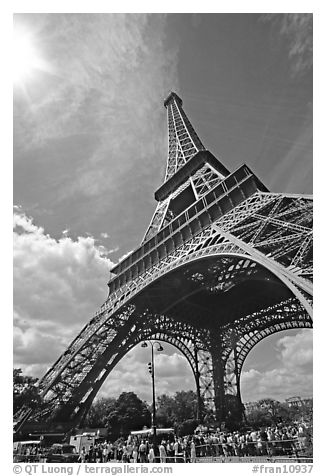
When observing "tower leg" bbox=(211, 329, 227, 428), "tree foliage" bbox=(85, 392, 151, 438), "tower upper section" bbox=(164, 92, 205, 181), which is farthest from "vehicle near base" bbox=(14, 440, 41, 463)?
"tower upper section" bbox=(164, 92, 205, 181)

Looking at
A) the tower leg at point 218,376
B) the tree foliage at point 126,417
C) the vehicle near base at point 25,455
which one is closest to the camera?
the vehicle near base at point 25,455

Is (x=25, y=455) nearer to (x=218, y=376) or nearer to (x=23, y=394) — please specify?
(x=23, y=394)

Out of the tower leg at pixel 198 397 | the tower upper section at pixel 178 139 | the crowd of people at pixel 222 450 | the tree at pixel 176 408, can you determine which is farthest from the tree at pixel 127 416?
the tower upper section at pixel 178 139

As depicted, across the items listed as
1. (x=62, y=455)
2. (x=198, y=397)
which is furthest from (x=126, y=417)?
(x=62, y=455)

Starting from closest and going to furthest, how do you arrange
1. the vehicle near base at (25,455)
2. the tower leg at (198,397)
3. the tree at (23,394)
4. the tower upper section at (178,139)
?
the vehicle near base at (25,455) → the tree at (23,394) → the tower leg at (198,397) → the tower upper section at (178,139)

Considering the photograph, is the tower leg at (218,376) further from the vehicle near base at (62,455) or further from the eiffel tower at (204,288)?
the vehicle near base at (62,455)
